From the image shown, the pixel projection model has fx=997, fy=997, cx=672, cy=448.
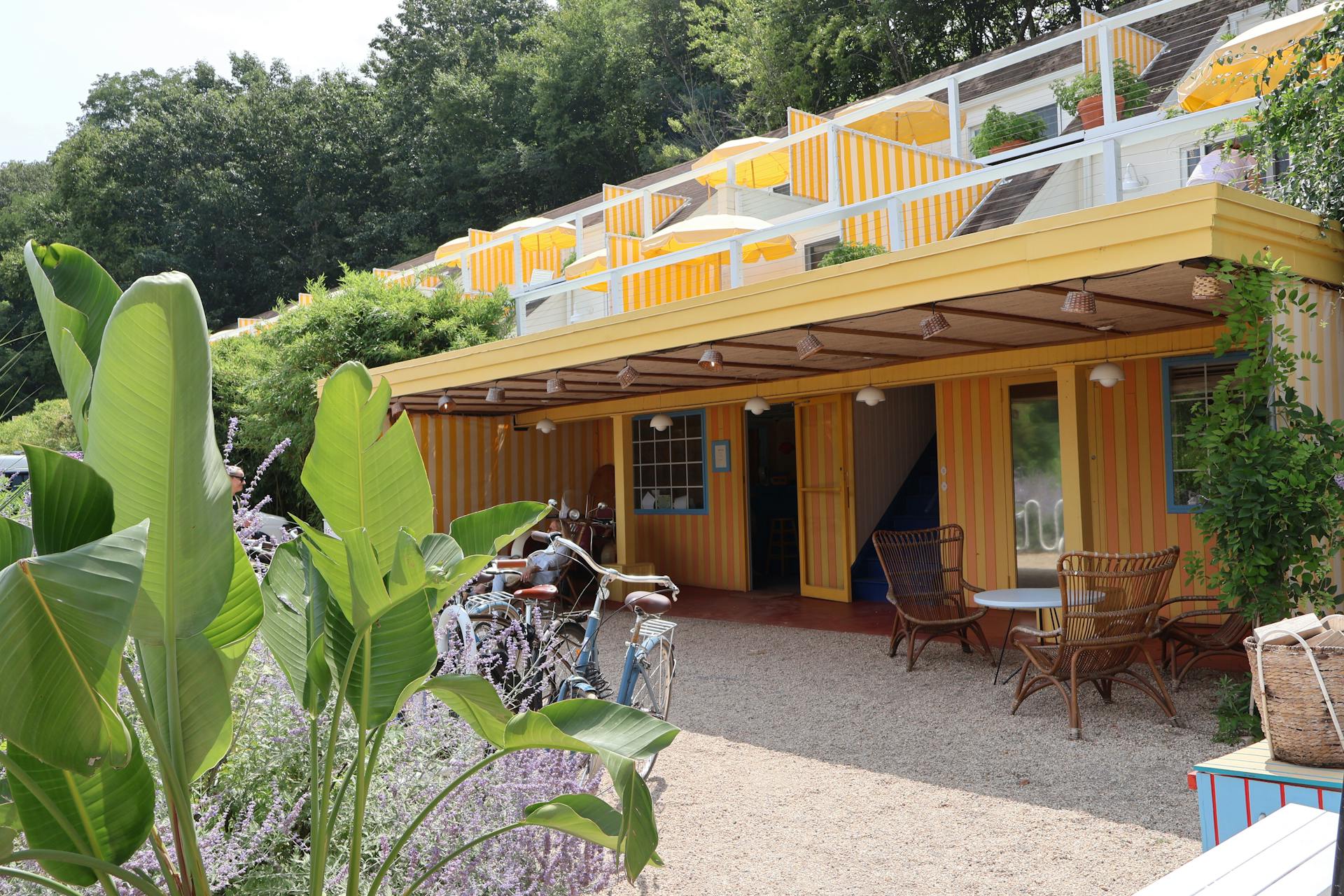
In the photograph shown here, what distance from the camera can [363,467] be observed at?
190 cm

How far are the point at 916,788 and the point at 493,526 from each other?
119 inches

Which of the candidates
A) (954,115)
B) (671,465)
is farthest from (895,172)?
(671,465)

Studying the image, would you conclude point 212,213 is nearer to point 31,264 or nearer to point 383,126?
point 383,126

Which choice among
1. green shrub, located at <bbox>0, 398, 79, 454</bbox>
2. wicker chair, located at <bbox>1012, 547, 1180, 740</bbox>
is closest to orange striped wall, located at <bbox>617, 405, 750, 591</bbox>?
wicker chair, located at <bbox>1012, 547, 1180, 740</bbox>

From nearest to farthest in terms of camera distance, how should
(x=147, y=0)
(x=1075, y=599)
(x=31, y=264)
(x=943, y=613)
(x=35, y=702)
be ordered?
1. (x=35, y=702)
2. (x=31, y=264)
3. (x=1075, y=599)
4. (x=943, y=613)
5. (x=147, y=0)

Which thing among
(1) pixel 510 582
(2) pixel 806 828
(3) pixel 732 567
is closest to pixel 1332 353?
(2) pixel 806 828

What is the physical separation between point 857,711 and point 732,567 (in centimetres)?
558

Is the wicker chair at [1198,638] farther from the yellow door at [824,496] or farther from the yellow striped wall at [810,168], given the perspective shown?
the yellow striped wall at [810,168]

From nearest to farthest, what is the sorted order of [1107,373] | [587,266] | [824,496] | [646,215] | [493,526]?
[493,526] → [1107,373] → [824,496] → [587,266] → [646,215]

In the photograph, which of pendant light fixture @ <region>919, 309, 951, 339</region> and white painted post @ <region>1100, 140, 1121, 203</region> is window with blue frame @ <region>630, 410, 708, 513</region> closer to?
pendant light fixture @ <region>919, 309, 951, 339</region>

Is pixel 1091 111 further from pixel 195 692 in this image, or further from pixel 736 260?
Result: pixel 195 692

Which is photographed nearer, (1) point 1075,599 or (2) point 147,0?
(1) point 1075,599

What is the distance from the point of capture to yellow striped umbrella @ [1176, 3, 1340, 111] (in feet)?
20.1

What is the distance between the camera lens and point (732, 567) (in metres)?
11.3
